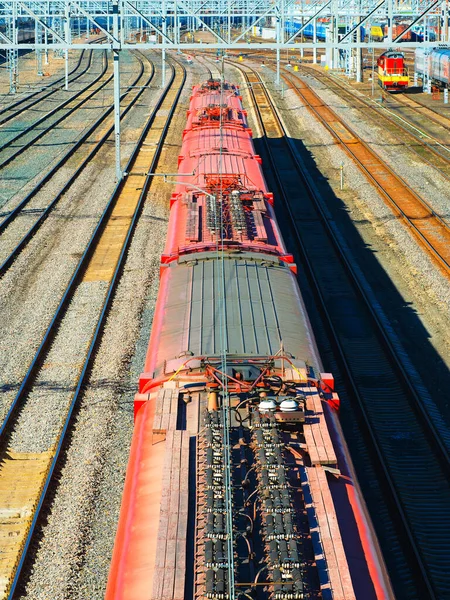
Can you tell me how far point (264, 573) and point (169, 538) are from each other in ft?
3.37

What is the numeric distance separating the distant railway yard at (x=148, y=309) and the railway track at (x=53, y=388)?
0.05 m

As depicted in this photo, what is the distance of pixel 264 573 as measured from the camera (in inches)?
301

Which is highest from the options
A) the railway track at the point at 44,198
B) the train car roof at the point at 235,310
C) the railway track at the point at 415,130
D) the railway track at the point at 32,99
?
the railway track at the point at 32,99

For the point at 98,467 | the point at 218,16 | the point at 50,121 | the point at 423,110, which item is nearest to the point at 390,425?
the point at 98,467

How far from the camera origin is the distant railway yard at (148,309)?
13008 millimetres

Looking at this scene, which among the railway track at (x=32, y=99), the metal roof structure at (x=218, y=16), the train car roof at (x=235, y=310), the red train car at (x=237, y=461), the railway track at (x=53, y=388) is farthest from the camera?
the railway track at (x=32, y=99)

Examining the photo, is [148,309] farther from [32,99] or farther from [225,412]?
[32,99]

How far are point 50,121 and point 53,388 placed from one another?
3593cm

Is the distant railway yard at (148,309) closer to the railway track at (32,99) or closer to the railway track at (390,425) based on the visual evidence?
the railway track at (390,425)

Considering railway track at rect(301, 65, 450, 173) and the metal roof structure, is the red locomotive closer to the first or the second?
railway track at rect(301, 65, 450, 173)

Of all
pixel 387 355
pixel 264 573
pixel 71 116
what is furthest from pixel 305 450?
pixel 71 116

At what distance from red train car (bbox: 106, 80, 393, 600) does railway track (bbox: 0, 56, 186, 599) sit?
3.13m

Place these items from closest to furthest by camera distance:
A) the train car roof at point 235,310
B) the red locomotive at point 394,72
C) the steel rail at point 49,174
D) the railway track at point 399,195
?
1. the train car roof at point 235,310
2. the railway track at point 399,195
3. the steel rail at point 49,174
4. the red locomotive at point 394,72

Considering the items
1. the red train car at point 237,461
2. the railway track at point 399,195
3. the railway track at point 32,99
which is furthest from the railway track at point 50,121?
the red train car at point 237,461
